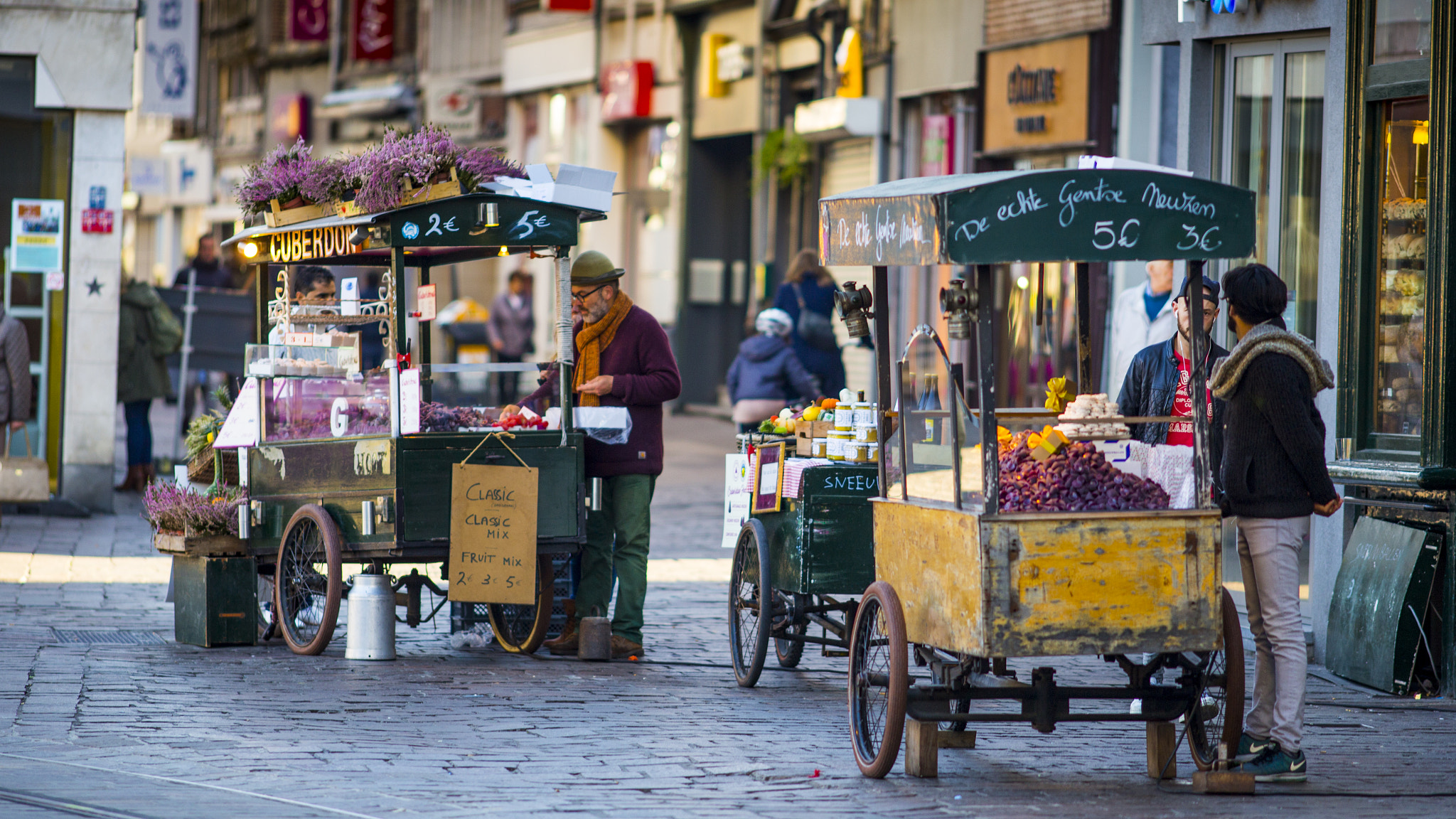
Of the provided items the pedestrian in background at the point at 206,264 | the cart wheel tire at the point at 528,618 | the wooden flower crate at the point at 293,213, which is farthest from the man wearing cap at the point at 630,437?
the pedestrian in background at the point at 206,264

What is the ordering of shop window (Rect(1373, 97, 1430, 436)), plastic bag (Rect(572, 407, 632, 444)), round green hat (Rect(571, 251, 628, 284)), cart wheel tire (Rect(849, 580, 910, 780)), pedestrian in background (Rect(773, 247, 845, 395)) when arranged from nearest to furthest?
cart wheel tire (Rect(849, 580, 910, 780)) → shop window (Rect(1373, 97, 1430, 436)) → plastic bag (Rect(572, 407, 632, 444)) → round green hat (Rect(571, 251, 628, 284)) → pedestrian in background (Rect(773, 247, 845, 395))

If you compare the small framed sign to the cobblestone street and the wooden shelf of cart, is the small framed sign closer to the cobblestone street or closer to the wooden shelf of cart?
the cobblestone street

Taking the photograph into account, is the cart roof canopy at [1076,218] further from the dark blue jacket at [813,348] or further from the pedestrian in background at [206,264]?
the pedestrian in background at [206,264]

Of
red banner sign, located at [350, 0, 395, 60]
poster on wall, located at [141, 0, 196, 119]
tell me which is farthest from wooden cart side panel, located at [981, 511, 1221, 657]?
red banner sign, located at [350, 0, 395, 60]

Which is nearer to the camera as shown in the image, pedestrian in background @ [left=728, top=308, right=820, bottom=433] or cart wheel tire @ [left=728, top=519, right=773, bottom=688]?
cart wheel tire @ [left=728, top=519, right=773, bottom=688]

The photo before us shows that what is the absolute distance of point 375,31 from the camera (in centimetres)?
3725

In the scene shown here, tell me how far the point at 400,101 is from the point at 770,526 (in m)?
28.7

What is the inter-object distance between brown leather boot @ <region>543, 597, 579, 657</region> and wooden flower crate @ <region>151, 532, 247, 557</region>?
157 centimetres

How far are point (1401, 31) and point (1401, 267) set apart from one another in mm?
1090

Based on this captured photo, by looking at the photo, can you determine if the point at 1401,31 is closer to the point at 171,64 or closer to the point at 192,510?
the point at 192,510

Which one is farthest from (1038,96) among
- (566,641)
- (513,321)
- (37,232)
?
(566,641)

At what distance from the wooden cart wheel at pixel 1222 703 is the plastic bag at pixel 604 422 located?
3430mm

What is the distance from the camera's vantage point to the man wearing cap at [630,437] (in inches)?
372

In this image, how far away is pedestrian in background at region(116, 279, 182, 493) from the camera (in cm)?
1616
